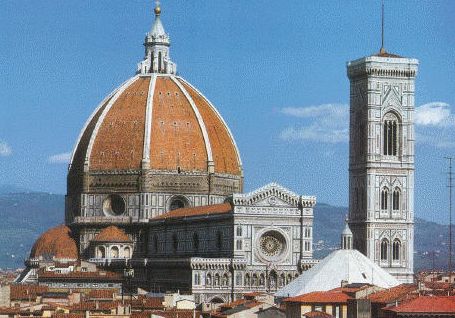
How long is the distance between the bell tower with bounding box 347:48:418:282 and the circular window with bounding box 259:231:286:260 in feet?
23.9

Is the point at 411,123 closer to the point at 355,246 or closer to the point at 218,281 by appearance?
the point at 355,246

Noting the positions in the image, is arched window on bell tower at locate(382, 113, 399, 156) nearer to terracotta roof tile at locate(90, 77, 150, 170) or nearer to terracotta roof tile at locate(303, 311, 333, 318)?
terracotta roof tile at locate(90, 77, 150, 170)

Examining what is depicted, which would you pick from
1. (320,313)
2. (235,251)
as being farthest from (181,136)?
(320,313)

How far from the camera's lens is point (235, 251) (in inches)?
4003

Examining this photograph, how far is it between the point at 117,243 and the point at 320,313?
4863cm

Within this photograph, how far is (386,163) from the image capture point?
11000 centimetres

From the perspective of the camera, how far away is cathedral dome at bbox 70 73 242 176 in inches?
4624

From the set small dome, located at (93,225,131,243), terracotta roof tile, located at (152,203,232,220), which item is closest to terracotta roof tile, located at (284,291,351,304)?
terracotta roof tile, located at (152,203,232,220)

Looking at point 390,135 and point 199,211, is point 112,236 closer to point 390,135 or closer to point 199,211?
point 199,211

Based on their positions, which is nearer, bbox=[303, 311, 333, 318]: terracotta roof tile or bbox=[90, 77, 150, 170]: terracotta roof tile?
bbox=[303, 311, 333, 318]: terracotta roof tile

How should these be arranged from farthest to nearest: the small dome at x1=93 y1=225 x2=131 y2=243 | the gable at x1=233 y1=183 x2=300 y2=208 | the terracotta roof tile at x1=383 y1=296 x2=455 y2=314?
the small dome at x1=93 y1=225 x2=131 y2=243 → the gable at x1=233 y1=183 x2=300 y2=208 → the terracotta roof tile at x1=383 y1=296 x2=455 y2=314

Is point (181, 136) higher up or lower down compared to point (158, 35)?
lower down

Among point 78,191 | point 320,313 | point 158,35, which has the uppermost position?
point 158,35

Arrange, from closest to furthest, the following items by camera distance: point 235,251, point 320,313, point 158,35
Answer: point 320,313
point 235,251
point 158,35
